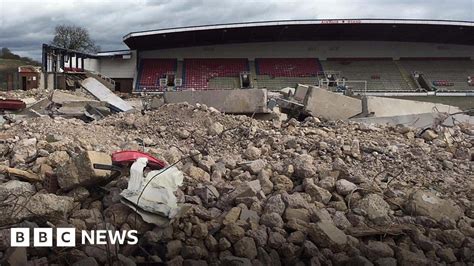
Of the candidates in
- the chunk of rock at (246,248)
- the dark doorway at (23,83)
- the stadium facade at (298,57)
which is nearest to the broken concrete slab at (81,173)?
the chunk of rock at (246,248)

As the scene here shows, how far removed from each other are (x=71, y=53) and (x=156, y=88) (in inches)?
219

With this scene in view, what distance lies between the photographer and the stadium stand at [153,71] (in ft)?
99.2

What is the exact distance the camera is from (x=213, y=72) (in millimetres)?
31469

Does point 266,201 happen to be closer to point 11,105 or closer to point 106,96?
point 106,96

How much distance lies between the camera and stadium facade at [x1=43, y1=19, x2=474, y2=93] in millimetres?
29594

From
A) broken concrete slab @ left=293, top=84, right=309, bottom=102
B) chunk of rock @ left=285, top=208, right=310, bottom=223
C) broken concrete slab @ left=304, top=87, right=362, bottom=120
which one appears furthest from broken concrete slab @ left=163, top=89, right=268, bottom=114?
chunk of rock @ left=285, top=208, right=310, bottom=223

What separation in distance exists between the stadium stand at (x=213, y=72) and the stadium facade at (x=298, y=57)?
0.22 feet

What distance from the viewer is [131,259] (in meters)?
3.46

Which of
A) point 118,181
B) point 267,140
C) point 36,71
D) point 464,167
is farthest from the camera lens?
point 36,71

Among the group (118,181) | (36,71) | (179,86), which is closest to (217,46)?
(179,86)

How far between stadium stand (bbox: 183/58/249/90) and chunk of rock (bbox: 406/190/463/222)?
992 inches

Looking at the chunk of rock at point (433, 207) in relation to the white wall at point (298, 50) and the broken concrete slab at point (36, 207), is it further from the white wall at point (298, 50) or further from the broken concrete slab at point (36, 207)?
the white wall at point (298, 50)

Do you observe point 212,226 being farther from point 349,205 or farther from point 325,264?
point 349,205

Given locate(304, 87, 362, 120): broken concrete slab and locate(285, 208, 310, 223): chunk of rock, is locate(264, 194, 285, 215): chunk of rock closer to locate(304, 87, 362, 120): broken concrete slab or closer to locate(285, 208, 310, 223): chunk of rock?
locate(285, 208, 310, 223): chunk of rock
